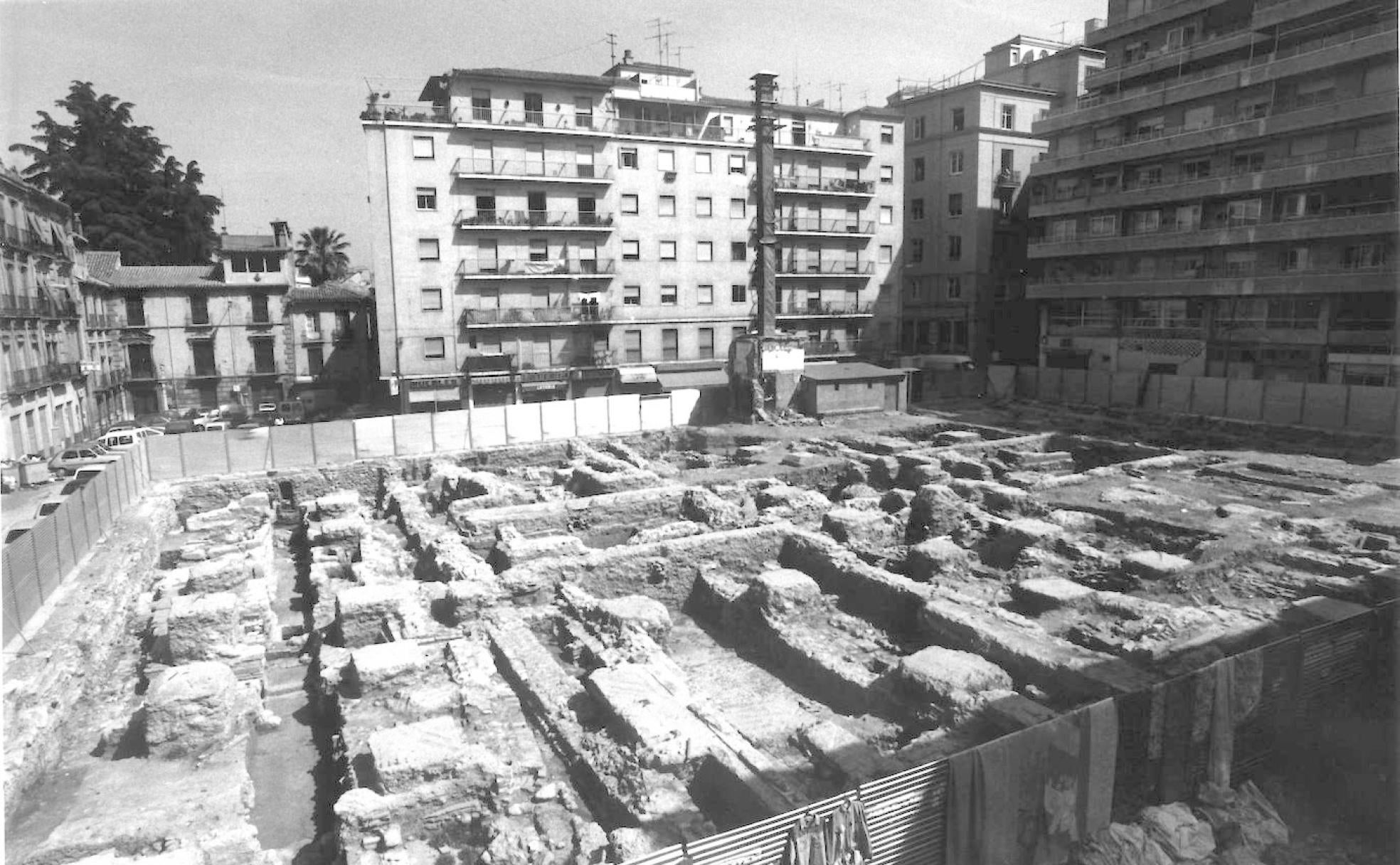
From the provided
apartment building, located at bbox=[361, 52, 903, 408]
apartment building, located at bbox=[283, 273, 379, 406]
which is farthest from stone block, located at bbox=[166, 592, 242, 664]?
apartment building, located at bbox=[283, 273, 379, 406]

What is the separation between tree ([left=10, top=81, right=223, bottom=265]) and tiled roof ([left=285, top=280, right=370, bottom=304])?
10.3 metres

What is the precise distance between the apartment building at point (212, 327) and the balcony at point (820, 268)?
24.9 metres

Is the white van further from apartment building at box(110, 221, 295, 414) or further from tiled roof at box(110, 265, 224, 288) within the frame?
tiled roof at box(110, 265, 224, 288)

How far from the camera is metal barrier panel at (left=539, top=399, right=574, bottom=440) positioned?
3014 centimetres

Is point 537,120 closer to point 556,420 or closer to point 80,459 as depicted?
point 556,420

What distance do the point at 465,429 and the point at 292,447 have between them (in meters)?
5.25

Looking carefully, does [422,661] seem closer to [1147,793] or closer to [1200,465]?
[1147,793]

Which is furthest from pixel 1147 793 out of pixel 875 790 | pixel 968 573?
pixel 968 573

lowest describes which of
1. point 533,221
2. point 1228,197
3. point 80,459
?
point 80,459

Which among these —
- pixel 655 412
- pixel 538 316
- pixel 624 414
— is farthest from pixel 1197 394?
pixel 538 316

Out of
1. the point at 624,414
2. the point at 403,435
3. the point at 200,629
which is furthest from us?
the point at 624,414

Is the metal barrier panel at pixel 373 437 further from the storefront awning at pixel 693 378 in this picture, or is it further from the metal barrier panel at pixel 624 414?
the storefront awning at pixel 693 378

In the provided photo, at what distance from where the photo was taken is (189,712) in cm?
1084

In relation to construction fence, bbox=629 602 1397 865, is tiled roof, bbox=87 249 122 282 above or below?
above
